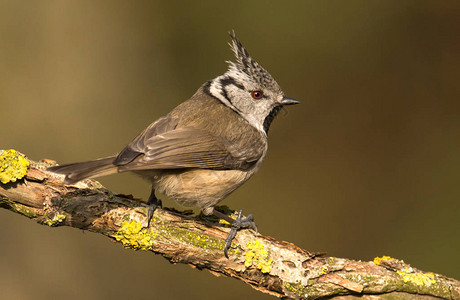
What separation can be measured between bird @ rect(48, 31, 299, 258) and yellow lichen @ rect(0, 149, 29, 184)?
0.23 m

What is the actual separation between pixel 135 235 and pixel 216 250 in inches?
19.9

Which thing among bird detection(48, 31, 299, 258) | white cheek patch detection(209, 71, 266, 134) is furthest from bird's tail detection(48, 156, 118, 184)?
white cheek patch detection(209, 71, 266, 134)

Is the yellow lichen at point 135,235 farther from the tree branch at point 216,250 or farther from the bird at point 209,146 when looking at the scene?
the bird at point 209,146

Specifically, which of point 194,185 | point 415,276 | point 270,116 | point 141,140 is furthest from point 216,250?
point 270,116

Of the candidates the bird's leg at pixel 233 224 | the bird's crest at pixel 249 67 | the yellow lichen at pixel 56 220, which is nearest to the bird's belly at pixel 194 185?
the bird's leg at pixel 233 224

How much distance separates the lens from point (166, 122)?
342cm

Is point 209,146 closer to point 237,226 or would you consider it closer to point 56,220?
point 237,226

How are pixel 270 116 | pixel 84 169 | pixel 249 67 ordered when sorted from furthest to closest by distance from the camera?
pixel 270 116
pixel 249 67
pixel 84 169

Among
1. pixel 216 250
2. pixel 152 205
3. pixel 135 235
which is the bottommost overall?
pixel 135 235

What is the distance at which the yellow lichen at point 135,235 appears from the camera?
2998 millimetres

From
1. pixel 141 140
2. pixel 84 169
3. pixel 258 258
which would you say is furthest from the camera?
pixel 141 140

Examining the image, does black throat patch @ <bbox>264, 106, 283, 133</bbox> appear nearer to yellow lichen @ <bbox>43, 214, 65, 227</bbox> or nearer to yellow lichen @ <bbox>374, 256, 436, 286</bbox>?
yellow lichen @ <bbox>374, 256, 436, 286</bbox>

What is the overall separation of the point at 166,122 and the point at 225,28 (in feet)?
7.17

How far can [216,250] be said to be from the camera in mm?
3074
